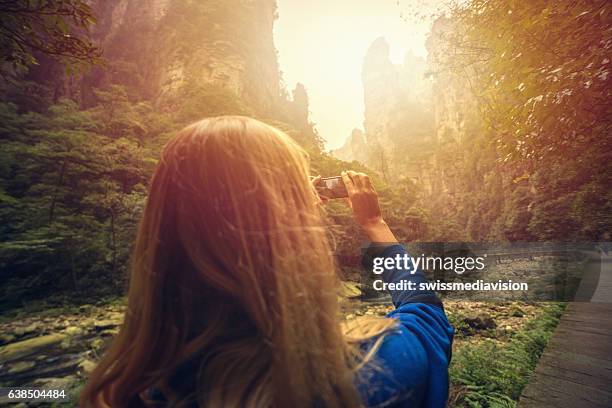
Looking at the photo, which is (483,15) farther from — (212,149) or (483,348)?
(483,348)

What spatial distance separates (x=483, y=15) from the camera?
2490 millimetres

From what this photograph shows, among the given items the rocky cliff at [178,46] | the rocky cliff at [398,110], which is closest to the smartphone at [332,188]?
the rocky cliff at [178,46]

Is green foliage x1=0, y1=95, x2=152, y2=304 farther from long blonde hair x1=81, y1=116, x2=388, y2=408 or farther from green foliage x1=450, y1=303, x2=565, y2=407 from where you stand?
long blonde hair x1=81, y1=116, x2=388, y2=408

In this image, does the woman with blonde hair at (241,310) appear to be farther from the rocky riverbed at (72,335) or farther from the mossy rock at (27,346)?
the mossy rock at (27,346)

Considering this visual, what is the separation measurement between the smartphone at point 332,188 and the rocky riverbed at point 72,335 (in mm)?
2883

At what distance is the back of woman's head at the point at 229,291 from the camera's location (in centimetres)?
47

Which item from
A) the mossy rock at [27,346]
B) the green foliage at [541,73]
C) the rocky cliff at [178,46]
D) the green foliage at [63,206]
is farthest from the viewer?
the rocky cliff at [178,46]

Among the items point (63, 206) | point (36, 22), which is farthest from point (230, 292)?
point (63, 206)

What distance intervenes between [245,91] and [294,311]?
2445 cm

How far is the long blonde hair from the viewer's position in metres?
0.47

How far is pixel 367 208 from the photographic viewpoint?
0.92 metres

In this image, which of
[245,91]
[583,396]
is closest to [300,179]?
[583,396]

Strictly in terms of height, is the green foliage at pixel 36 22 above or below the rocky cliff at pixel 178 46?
below

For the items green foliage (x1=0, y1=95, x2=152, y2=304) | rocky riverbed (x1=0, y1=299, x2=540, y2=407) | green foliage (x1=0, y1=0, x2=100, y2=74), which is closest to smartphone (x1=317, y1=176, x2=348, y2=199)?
green foliage (x1=0, y1=0, x2=100, y2=74)
